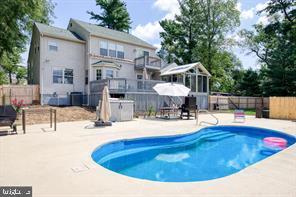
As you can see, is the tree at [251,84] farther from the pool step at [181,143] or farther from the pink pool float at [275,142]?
the pink pool float at [275,142]

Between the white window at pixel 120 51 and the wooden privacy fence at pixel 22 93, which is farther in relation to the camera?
the white window at pixel 120 51

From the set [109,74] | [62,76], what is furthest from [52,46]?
[109,74]

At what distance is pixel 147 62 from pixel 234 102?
13.1 metres

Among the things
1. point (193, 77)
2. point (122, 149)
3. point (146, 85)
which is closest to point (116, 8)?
point (193, 77)

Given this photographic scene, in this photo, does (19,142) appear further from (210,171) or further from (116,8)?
(116,8)

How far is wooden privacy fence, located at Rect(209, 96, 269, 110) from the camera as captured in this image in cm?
2473

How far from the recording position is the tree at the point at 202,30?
30953 millimetres

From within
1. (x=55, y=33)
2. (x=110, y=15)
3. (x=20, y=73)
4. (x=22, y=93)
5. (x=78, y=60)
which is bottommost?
(x=22, y=93)

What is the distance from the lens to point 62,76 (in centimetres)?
1947

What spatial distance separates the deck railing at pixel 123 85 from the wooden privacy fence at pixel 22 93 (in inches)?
196

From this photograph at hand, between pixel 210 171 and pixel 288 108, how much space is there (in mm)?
13030

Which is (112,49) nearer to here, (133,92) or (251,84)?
(133,92)

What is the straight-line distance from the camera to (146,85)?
1756 centimetres

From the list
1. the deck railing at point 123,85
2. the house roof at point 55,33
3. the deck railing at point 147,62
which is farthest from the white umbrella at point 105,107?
the deck railing at point 147,62
